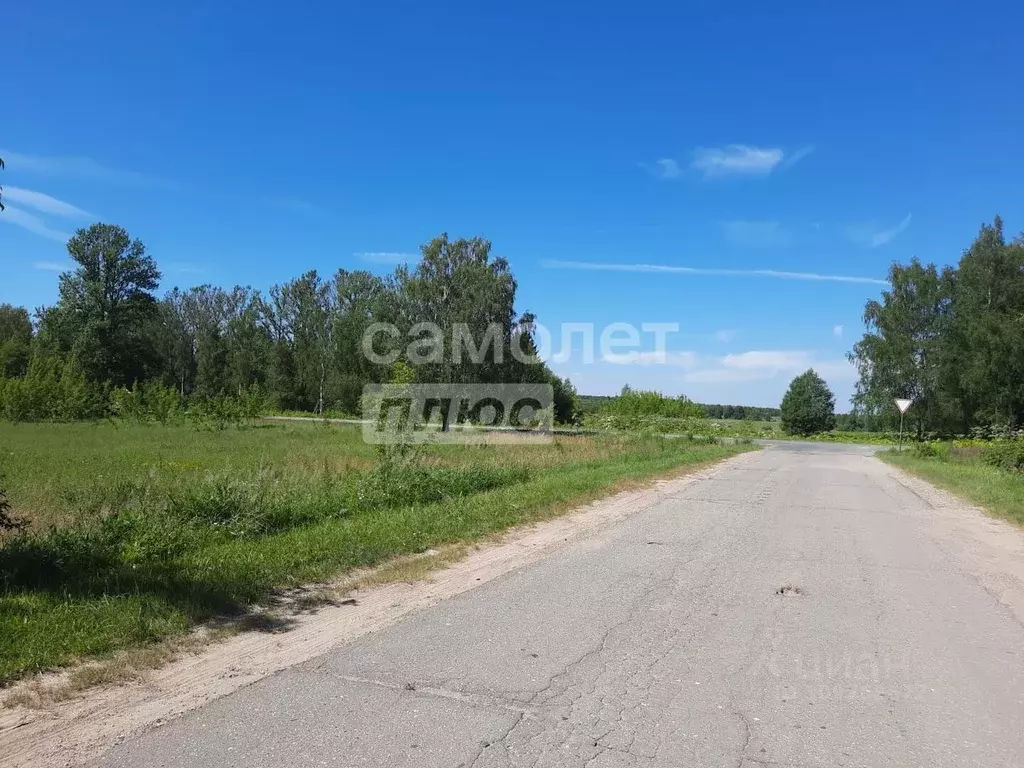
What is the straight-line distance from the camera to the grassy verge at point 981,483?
14.7 m

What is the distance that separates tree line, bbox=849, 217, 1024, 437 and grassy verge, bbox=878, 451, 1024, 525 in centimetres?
1954

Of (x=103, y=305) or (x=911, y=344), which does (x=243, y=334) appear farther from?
(x=911, y=344)

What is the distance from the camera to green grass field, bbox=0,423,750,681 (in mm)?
5609

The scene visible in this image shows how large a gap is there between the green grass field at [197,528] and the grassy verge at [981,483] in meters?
8.26

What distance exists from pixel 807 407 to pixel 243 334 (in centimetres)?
6746

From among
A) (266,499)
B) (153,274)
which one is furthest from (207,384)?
(266,499)

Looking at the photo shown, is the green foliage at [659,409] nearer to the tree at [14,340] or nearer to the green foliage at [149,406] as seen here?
the green foliage at [149,406]

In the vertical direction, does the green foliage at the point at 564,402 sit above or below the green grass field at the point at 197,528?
above

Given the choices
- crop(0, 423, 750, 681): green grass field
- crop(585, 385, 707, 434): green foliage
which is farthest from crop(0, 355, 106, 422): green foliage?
crop(585, 385, 707, 434): green foliage

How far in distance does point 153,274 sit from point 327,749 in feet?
267

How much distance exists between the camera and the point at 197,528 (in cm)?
926

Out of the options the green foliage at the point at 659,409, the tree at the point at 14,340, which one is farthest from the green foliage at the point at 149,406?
the green foliage at the point at 659,409

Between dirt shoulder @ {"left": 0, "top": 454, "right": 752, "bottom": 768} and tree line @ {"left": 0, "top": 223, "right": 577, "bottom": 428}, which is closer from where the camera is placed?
dirt shoulder @ {"left": 0, "top": 454, "right": 752, "bottom": 768}

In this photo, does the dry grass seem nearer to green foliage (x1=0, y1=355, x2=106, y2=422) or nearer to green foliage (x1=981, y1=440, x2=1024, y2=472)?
green foliage (x1=981, y1=440, x2=1024, y2=472)
